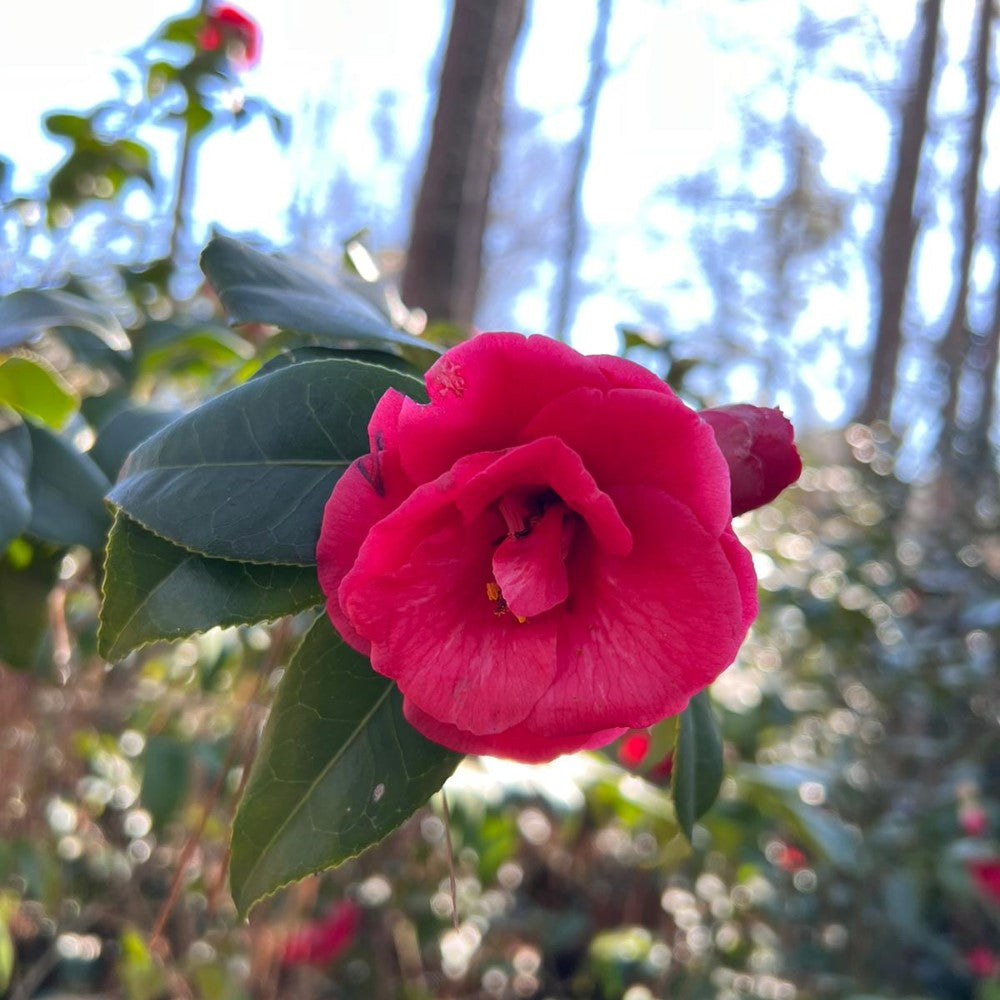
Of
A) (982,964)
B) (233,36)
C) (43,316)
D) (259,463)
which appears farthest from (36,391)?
(982,964)

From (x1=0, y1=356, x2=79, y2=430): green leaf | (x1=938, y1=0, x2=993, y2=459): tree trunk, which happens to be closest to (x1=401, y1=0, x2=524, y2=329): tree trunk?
(x1=0, y1=356, x2=79, y2=430): green leaf

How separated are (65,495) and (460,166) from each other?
5.07 ft

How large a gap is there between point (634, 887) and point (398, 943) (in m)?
0.59

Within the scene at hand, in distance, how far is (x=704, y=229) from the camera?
14688 millimetres

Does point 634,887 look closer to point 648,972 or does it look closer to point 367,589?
point 648,972

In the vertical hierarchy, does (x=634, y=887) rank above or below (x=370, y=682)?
below

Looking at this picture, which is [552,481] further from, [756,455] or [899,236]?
[899,236]

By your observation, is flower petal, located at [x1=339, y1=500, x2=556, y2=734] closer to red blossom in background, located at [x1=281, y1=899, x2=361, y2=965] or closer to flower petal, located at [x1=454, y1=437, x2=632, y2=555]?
flower petal, located at [x1=454, y1=437, x2=632, y2=555]

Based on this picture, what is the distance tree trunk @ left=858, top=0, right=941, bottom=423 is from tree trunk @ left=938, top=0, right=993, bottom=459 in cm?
30

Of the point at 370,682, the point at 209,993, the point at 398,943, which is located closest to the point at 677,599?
the point at 370,682

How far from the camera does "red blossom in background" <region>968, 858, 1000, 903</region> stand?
6.19 ft

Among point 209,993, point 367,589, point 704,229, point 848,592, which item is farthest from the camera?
point 704,229

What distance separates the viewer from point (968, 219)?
5.42 m

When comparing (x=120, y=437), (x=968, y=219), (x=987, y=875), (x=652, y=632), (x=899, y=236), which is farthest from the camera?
(x=968, y=219)
